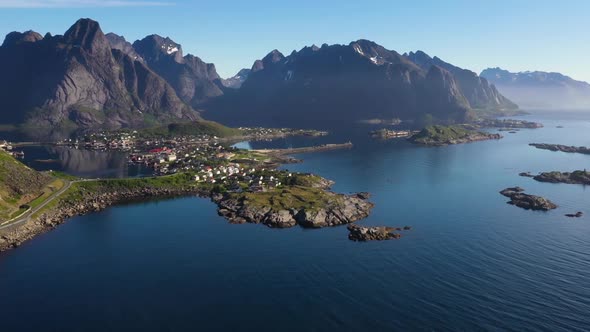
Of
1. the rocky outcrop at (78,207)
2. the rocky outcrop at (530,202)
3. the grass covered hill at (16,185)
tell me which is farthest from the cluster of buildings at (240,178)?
the rocky outcrop at (530,202)

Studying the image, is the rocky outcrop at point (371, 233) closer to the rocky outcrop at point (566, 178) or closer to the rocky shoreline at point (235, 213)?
the rocky shoreline at point (235, 213)

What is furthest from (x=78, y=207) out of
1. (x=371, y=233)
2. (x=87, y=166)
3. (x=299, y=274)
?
(x=371, y=233)

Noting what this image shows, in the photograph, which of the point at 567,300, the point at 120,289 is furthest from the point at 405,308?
the point at 120,289

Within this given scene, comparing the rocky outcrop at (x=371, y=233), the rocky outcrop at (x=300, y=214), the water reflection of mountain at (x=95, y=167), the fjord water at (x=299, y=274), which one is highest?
the water reflection of mountain at (x=95, y=167)

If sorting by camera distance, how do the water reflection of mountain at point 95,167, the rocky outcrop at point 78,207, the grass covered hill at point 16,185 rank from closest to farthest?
the rocky outcrop at point 78,207 < the grass covered hill at point 16,185 < the water reflection of mountain at point 95,167

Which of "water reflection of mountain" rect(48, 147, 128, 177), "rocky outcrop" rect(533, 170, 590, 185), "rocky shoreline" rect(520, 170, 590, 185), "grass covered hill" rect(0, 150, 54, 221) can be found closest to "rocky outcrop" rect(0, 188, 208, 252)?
"grass covered hill" rect(0, 150, 54, 221)

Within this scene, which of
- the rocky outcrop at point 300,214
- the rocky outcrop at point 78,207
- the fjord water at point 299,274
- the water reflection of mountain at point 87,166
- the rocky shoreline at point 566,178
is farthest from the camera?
the water reflection of mountain at point 87,166

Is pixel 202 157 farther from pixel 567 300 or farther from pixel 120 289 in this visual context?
pixel 567 300
